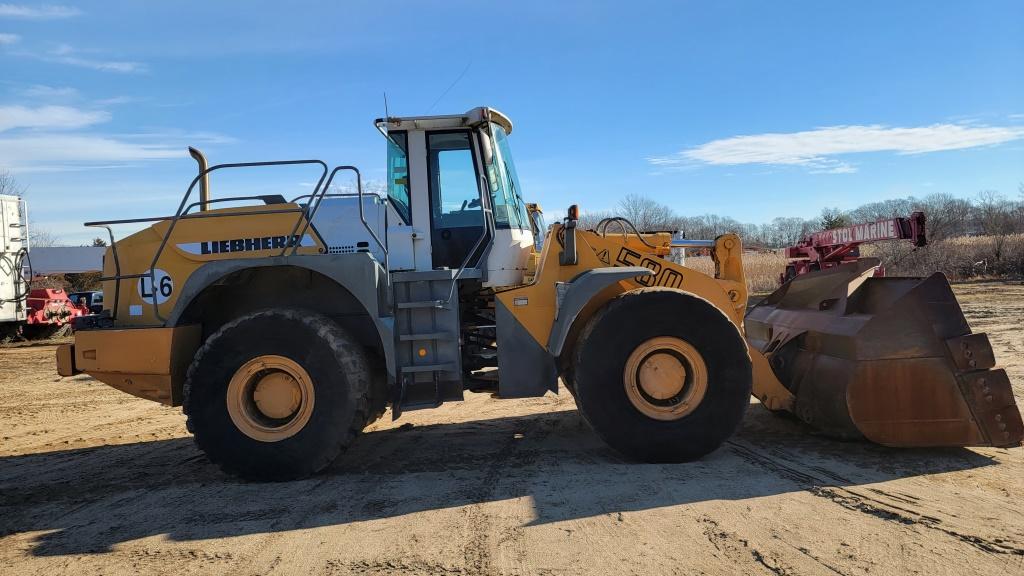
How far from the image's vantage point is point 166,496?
4.68 meters

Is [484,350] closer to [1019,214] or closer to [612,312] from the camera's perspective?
[612,312]

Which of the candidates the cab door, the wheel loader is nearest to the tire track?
the wheel loader

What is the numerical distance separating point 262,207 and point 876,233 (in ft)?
41.4

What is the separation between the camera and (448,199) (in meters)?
5.66

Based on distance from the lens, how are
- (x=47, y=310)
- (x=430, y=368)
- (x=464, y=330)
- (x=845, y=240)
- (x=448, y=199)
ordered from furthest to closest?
(x=47, y=310), (x=845, y=240), (x=448, y=199), (x=464, y=330), (x=430, y=368)

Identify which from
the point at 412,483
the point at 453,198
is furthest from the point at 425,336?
the point at 453,198

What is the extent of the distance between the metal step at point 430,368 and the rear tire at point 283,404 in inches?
12.0

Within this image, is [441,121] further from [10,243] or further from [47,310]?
[47,310]

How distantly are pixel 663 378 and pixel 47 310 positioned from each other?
792 inches

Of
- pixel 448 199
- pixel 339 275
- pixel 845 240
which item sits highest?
pixel 448 199

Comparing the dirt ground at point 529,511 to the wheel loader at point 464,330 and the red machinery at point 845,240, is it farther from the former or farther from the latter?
the red machinery at point 845,240

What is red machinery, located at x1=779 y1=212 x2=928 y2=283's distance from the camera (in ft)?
39.5

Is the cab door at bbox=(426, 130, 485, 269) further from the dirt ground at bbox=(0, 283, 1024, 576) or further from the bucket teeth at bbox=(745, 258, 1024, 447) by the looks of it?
the bucket teeth at bbox=(745, 258, 1024, 447)

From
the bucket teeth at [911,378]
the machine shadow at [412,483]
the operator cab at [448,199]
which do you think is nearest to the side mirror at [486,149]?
the operator cab at [448,199]
